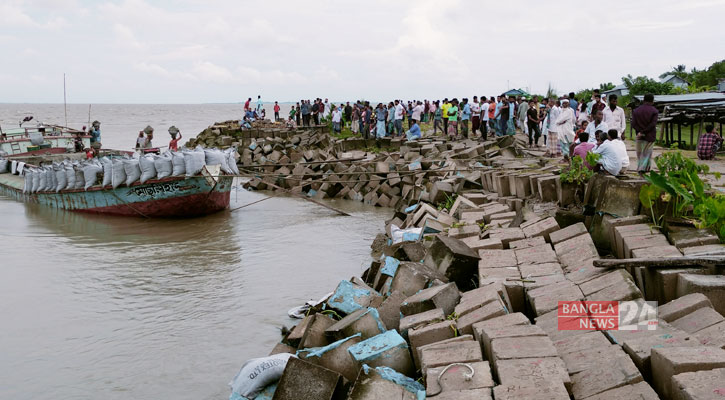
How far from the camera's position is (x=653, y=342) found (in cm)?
414

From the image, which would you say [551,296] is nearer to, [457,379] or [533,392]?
[457,379]

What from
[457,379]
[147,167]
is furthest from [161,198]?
[457,379]

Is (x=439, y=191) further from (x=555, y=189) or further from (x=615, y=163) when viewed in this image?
(x=615, y=163)

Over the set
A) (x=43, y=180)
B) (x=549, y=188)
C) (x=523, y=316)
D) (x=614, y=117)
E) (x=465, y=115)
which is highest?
(x=465, y=115)

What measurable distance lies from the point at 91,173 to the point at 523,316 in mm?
15210

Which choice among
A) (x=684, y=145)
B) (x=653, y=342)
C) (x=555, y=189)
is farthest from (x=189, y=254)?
(x=684, y=145)

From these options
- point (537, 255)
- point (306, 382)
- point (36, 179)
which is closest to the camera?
point (306, 382)

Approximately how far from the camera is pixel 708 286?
4.79 meters

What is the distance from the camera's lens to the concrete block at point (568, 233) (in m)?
6.97

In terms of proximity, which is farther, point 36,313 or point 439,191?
point 439,191

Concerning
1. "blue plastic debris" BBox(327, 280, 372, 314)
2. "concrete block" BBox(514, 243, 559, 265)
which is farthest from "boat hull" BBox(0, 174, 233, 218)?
"concrete block" BBox(514, 243, 559, 265)

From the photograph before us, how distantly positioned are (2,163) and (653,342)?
25.9 metres

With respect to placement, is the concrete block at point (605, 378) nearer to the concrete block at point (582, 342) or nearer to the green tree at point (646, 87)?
the concrete block at point (582, 342)

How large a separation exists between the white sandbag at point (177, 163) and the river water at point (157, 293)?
1406 millimetres
